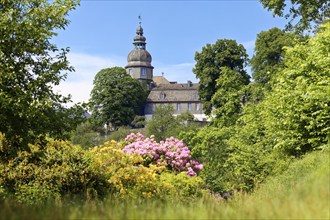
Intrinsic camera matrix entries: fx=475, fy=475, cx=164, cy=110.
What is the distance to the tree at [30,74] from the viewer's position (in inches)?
377

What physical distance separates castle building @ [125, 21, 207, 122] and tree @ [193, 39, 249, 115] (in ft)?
187

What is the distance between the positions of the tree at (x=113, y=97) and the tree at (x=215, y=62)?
96.6 ft

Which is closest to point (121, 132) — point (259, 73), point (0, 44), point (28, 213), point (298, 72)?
point (259, 73)

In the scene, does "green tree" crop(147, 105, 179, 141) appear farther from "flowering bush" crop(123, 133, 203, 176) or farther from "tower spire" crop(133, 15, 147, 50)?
"tower spire" crop(133, 15, 147, 50)

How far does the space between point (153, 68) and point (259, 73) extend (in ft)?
275

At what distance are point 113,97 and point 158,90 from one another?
40.5 m

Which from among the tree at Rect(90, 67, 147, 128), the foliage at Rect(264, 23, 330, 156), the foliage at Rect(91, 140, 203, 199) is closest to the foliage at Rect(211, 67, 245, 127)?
the foliage at Rect(264, 23, 330, 156)

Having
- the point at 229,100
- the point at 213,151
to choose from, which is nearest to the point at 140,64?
the point at 229,100

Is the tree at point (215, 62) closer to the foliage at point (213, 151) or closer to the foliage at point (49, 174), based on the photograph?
the foliage at point (213, 151)

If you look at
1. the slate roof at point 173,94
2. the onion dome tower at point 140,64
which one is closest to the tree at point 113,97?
the slate roof at point 173,94

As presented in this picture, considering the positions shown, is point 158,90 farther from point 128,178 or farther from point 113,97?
point 128,178

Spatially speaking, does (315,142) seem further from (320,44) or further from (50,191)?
(50,191)

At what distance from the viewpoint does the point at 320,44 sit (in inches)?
642

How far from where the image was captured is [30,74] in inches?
416
